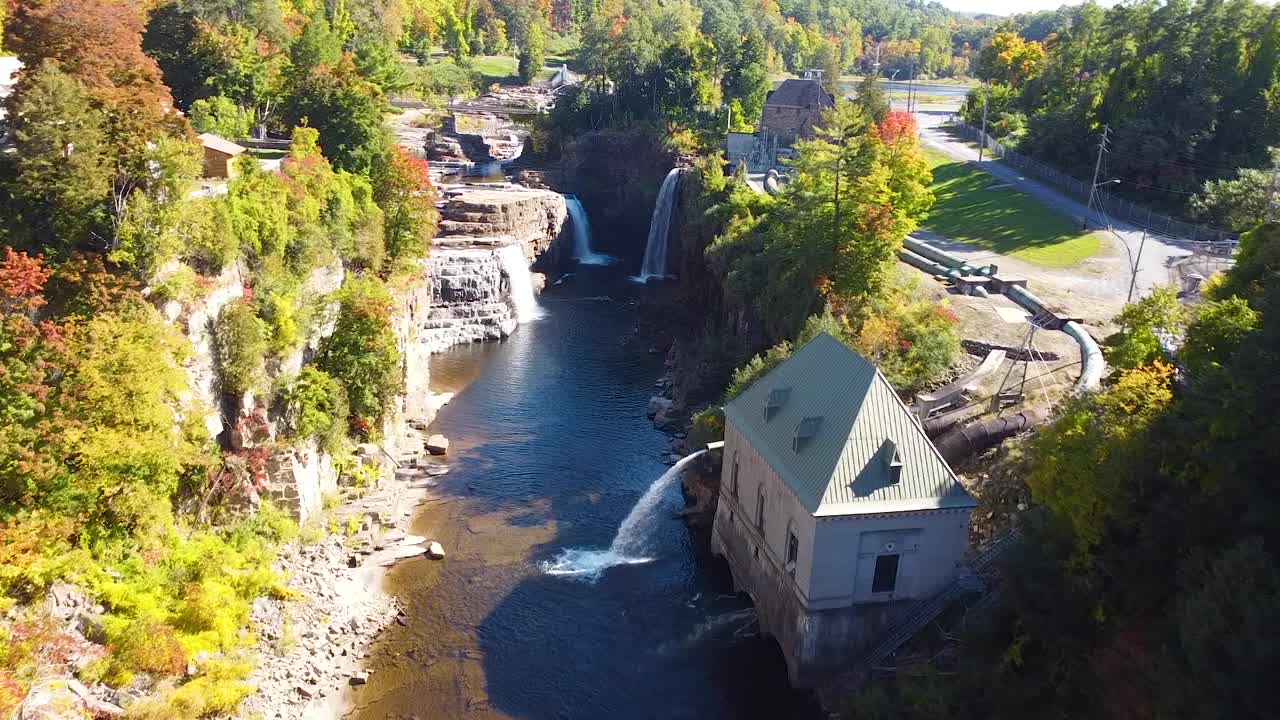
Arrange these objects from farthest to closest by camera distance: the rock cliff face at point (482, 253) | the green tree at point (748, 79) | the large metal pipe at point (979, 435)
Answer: the green tree at point (748, 79) < the rock cliff face at point (482, 253) < the large metal pipe at point (979, 435)

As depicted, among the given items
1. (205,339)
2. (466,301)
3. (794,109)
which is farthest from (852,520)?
(794,109)

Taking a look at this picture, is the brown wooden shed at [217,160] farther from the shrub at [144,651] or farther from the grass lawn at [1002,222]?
the grass lawn at [1002,222]

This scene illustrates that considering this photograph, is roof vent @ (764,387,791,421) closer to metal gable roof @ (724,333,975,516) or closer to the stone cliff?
metal gable roof @ (724,333,975,516)

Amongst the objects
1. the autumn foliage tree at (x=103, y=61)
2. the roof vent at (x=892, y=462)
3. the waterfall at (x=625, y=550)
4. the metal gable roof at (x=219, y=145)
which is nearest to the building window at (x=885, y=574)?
the roof vent at (x=892, y=462)

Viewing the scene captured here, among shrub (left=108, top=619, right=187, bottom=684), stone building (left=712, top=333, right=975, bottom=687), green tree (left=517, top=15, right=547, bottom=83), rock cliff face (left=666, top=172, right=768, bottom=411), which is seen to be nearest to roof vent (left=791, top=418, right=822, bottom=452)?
stone building (left=712, top=333, right=975, bottom=687)

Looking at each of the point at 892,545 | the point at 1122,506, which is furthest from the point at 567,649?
the point at 1122,506

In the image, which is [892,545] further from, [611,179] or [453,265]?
[611,179]

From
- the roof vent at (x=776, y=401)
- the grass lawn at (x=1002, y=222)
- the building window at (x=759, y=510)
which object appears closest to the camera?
the building window at (x=759, y=510)
